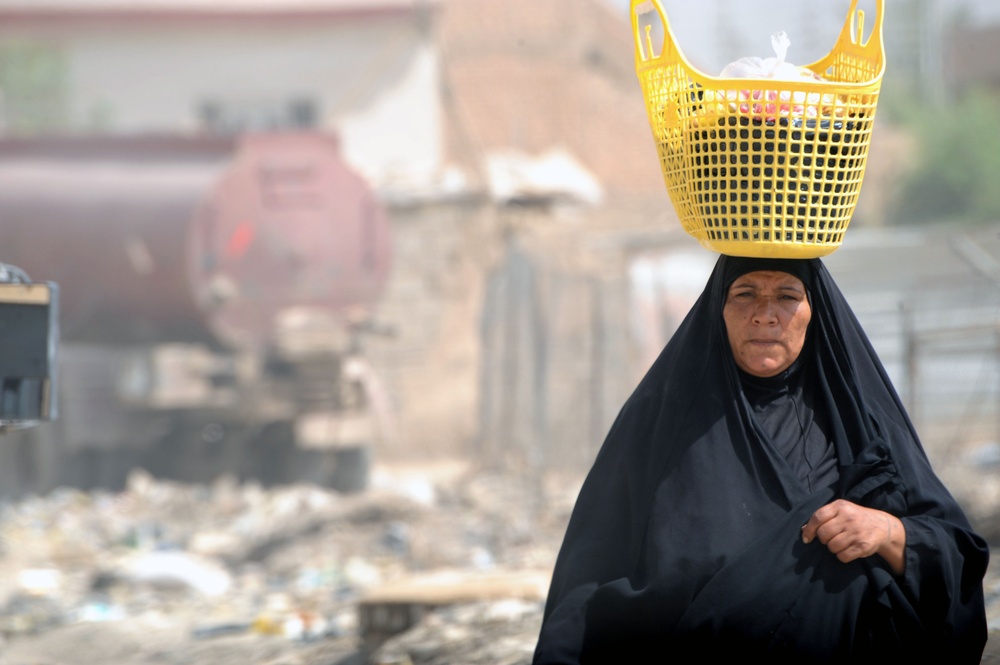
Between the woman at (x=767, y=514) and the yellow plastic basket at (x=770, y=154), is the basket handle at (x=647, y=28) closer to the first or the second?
the yellow plastic basket at (x=770, y=154)

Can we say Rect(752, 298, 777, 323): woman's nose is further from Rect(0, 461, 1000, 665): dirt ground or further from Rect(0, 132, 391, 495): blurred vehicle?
Rect(0, 132, 391, 495): blurred vehicle

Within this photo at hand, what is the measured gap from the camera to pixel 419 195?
47.4 feet

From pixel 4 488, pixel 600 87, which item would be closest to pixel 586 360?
pixel 4 488

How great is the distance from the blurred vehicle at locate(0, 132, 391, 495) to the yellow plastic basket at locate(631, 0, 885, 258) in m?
8.27

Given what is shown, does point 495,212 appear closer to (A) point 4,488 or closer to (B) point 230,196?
(B) point 230,196

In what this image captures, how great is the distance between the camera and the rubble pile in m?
4.61

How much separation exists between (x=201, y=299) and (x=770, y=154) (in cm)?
882

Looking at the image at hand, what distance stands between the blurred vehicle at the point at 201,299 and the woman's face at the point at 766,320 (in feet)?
27.1

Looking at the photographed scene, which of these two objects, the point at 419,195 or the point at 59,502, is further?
the point at 419,195

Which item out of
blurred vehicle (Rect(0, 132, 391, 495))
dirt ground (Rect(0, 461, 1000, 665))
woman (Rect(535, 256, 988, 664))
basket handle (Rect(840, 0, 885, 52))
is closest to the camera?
woman (Rect(535, 256, 988, 664))

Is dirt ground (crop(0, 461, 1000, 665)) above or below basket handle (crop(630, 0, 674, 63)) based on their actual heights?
below

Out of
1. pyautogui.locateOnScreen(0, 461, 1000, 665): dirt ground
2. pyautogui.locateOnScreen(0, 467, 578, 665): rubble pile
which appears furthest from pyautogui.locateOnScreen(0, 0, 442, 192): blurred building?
pyautogui.locateOnScreen(0, 467, 578, 665): rubble pile

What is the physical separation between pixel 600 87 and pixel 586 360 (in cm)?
987

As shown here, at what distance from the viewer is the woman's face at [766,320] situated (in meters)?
2.38
